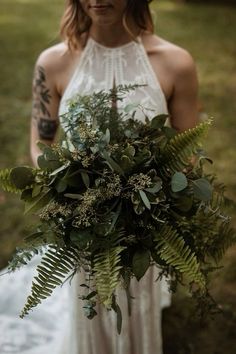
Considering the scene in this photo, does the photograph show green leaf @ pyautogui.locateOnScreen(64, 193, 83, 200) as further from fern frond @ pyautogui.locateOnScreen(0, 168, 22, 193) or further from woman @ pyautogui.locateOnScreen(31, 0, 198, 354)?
woman @ pyautogui.locateOnScreen(31, 0, 198, 354)

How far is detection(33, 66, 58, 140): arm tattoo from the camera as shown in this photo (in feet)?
8.21

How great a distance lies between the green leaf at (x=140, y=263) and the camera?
A: 63.0 inches

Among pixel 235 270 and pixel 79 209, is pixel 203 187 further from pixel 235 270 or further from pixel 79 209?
pixel 235 270

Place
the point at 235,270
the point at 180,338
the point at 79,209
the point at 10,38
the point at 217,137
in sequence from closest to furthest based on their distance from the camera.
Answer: the point at 79,209
the point at 180,338
the point at 235,270
the point at 217,137
the point at 10,38

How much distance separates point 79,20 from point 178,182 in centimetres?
112

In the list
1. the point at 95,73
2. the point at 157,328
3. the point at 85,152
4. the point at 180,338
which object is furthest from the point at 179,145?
the point at 180,338

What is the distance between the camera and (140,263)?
Answer: 1.61m

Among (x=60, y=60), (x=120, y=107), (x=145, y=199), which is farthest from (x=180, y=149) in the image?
(x=60, y=60)

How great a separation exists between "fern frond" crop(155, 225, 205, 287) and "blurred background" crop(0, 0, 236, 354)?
1.47 ft

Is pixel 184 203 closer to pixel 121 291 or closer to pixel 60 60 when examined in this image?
pixel 121 291

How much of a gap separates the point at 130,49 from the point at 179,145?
868mm

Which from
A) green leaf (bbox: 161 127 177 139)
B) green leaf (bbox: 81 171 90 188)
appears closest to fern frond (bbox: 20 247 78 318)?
green leaf (bbox: 81 171 90 188)

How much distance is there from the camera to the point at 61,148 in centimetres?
171

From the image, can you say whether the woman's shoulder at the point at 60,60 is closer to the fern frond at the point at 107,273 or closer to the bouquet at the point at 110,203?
the bouquet at the point at 110,203
